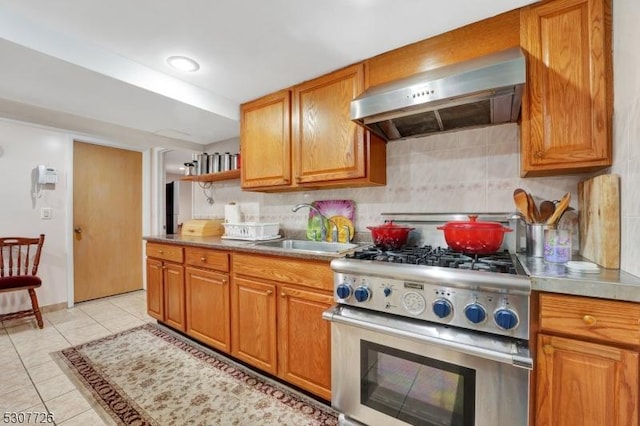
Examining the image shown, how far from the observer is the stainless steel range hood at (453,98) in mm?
1178

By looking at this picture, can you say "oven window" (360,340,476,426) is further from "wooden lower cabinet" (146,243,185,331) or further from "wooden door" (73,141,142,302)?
"wooden door" (73,141,142,302)

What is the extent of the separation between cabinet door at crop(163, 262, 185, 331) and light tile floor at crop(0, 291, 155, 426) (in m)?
0.60

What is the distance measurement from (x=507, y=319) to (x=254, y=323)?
144 cm

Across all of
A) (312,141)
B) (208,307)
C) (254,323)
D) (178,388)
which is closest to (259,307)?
(254,323)

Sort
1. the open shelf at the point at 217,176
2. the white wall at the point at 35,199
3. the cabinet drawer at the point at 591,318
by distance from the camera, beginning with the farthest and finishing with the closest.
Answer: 1. the white wall at the point at 35,199
2. the open shelf at the point at 217,176
3. the cabinet drawer at the point at 591,318

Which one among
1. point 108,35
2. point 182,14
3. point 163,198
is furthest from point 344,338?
point 163,198

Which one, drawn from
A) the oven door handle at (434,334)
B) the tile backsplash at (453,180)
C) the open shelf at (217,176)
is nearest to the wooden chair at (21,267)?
the open shelf at (217,176)

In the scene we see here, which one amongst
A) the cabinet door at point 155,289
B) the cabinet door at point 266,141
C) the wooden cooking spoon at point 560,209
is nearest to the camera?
the wooden cooking spoon at point 560,209

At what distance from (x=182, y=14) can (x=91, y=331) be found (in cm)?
288

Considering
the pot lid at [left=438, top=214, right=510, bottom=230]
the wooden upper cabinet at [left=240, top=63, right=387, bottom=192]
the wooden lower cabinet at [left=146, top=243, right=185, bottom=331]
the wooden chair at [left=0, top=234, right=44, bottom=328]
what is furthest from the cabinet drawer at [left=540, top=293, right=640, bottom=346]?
the wooden chair at [left=0, top=234, right=44, bottom=328]

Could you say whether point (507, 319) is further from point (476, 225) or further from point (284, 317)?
point (284, 317)

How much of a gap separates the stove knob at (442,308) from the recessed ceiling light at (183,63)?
2.02m

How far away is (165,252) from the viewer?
8.29ft

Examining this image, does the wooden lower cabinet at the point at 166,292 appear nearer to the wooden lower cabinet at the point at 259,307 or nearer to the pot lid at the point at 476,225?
the wooden lower cabinet at the point at 259,307
